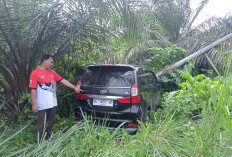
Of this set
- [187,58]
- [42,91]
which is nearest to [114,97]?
[42,91]

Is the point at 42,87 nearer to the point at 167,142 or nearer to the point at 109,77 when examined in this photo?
the point at 109,77

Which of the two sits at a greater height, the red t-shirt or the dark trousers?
the red t-shirt

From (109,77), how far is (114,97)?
425 mm

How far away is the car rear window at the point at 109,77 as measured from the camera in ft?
11.3

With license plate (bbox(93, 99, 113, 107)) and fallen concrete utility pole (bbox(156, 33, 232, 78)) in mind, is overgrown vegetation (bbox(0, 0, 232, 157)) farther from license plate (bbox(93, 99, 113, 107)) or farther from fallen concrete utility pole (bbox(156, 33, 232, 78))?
license plate (bbox(93, 99, 113, 107))

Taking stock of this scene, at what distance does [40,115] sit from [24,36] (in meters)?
1.75

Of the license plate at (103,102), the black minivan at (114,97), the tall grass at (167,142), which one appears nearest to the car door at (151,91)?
the black minivan at (114,97)

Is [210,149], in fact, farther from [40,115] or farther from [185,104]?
[40,115]

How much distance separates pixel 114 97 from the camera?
11.0 feet

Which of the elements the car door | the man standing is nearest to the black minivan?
the car door

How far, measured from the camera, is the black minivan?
333 cm

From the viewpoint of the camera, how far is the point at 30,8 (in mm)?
3682

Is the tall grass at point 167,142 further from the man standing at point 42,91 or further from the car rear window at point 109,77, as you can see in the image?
the car rear window at point 109,77

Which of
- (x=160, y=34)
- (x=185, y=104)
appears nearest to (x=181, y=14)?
(x=160, y=34)
